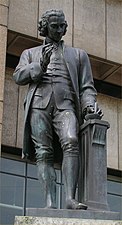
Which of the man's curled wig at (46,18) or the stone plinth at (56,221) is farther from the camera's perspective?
the man's curled wig at (46,18)

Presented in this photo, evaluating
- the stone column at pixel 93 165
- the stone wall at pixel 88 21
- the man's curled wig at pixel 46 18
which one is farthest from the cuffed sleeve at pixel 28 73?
the stone wall at pixel 88 21

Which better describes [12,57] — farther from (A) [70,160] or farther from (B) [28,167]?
(A) [70,160]

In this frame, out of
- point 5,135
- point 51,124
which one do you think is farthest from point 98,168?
point 5,135

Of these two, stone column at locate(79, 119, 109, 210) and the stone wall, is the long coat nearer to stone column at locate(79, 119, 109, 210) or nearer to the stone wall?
stone column at locate(79, 119, 109, 210)

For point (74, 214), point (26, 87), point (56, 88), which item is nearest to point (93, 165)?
point (74, 214)

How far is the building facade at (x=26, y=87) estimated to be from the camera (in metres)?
17.2

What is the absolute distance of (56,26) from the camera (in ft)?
27.4

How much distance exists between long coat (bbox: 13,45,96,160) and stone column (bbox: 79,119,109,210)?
0.41 m

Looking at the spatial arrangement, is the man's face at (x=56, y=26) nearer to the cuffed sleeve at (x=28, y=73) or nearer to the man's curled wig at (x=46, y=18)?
the man's curled wig at (x=46, y=18)

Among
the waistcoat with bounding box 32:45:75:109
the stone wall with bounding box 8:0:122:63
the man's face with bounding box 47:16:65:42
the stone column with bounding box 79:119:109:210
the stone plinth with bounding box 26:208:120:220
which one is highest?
the stone wall with bounding box 8:0:122:63

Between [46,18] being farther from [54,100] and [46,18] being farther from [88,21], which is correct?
[88,21]

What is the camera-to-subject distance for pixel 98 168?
306 inches

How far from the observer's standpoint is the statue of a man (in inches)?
307

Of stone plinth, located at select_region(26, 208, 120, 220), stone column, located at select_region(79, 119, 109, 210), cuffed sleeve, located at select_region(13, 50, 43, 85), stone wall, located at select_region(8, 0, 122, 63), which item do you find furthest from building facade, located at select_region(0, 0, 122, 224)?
stone plinth, located at select_region(26, 208, 120, 220)
